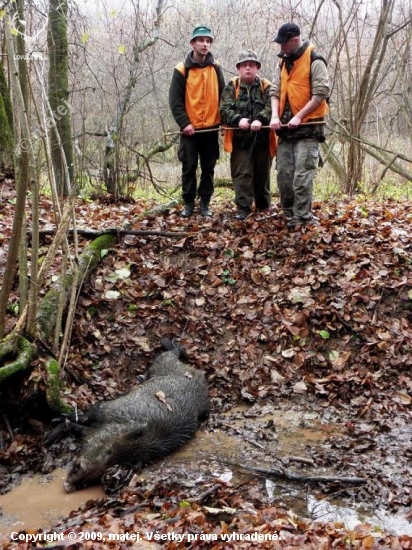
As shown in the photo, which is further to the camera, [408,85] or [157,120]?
[157,120]

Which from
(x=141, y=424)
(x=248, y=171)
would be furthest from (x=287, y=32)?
(x=141, y=424)

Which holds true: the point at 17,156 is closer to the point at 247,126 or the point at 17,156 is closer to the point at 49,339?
the point at 49,339

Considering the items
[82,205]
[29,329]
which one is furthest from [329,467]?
[82,205]

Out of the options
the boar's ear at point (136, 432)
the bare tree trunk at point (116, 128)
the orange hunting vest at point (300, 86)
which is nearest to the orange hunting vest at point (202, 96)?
the orange hunting vest at point (300, 86)

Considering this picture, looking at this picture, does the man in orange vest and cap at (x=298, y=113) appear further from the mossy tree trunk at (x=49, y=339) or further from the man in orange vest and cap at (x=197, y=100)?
the mossy tree trunk at (x=49, y=339)

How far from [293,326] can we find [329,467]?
199 centimetres

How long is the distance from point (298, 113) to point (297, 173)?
2.59 feet

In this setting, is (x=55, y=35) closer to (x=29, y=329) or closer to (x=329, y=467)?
(x=29, y=329)

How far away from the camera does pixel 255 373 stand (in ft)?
19.2

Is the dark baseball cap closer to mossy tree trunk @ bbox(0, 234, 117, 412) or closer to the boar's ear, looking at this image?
mossy tree trunk @ bbox(0, 234, 117, 412)

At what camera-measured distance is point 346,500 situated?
4.01 m

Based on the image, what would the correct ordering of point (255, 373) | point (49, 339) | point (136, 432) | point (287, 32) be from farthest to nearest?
point (287, 32) → point (255, 373) → point (49, 339) → point (136, 432)

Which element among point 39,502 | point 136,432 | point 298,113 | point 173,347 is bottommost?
point 39,502

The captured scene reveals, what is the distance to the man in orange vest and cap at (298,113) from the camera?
6398 millimetres
